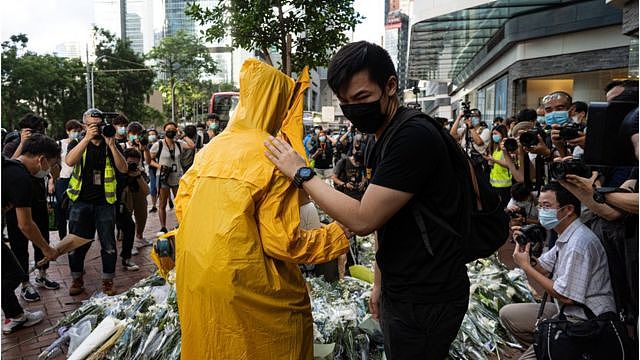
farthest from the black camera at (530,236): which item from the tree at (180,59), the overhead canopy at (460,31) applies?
the tree at (180,59)

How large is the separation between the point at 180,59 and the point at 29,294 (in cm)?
4583

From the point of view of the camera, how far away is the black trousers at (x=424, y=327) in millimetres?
1674

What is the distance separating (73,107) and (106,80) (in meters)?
4.54

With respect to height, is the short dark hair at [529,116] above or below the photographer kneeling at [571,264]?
above

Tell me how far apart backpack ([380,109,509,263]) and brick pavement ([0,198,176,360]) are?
11.3 feet

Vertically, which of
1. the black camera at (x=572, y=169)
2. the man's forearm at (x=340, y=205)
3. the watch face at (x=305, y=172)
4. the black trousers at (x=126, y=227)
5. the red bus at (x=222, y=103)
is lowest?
the black trousers at (x=126, y=227)

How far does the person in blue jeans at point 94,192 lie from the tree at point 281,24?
4153 millimetres

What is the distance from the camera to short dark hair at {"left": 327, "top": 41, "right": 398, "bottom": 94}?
1.64 metres

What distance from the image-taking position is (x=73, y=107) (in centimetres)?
3322

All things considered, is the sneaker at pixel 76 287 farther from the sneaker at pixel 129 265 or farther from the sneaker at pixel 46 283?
the sneaker at pixel 129 265

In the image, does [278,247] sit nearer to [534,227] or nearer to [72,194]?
[534,227]

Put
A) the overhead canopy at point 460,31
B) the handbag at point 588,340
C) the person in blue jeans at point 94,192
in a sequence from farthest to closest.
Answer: the overhead canopy at point 460,31, the person in blue jeans at point 94,192, the handbag at point 588,340

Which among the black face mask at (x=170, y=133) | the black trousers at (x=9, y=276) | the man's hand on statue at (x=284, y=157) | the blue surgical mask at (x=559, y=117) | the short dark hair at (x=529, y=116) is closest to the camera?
the man's hand on statue at (x=284, y=157)

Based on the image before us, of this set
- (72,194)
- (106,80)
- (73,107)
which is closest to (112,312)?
(72,194)
